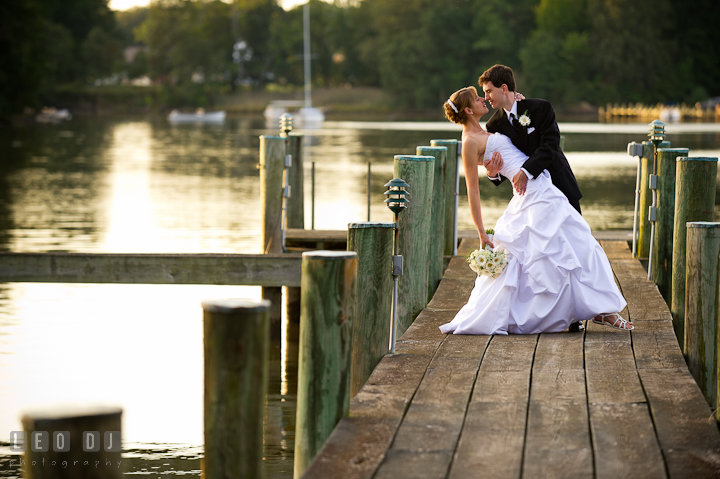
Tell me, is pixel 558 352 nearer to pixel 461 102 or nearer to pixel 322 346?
pixel 461 102

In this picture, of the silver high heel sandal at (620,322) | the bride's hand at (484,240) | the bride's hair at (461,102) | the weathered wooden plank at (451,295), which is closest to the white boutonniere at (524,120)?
the bride's hair at (461,102)

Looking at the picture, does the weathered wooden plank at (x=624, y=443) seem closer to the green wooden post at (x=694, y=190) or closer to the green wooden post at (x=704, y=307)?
the green wooden post at (x=704, y=307)

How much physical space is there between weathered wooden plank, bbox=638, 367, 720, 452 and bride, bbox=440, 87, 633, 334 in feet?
2.92

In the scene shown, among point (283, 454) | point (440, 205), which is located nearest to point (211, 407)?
point (283, 454)

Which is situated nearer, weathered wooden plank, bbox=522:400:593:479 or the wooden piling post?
the wooden piling post

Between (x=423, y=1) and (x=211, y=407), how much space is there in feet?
288

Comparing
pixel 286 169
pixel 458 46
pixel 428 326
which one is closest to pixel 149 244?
pixel 286 169

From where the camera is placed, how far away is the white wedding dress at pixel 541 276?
5.68 metres

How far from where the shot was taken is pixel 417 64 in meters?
86.2

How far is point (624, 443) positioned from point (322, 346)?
1.30 meters

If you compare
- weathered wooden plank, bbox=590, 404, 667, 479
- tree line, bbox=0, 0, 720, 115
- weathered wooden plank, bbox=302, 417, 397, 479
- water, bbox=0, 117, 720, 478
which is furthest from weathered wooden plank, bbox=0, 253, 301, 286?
tree line, bbox=0, 0, 720, 115

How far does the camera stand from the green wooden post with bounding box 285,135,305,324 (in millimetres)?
9805

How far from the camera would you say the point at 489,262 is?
567 cm

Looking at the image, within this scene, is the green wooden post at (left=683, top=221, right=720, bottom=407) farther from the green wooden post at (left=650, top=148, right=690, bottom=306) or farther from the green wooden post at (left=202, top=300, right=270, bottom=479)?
the green wooden post at (left=202, top=300, right=270, bottom=479)
